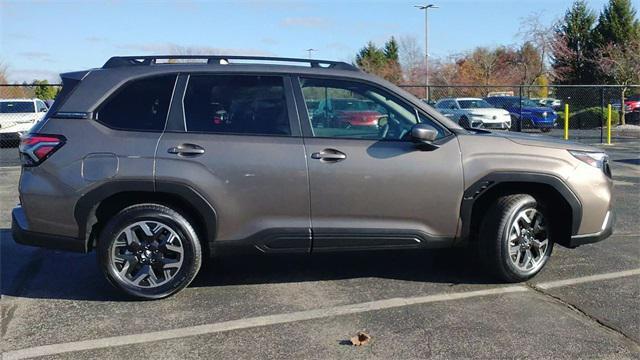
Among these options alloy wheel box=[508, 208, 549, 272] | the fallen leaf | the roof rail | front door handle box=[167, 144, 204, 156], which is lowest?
the fallen leaf

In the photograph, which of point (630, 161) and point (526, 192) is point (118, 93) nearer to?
point (526, 192)

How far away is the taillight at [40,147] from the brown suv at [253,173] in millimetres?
10

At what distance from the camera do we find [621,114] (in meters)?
26.6

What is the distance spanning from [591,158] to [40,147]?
14.4 ft

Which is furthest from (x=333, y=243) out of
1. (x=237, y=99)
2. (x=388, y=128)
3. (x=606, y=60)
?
(x=606, y=60)

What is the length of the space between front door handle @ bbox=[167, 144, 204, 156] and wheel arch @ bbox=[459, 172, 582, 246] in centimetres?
209

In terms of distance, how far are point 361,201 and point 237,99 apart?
124cm

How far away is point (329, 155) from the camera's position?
177 inches

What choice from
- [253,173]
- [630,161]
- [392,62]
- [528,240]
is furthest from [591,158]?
[392,62]

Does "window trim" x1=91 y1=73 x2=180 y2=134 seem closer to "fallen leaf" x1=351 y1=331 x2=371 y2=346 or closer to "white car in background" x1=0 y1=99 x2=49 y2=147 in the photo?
Answer: "fallen leaf" x1=351 y1=331 x2=371 y2=346

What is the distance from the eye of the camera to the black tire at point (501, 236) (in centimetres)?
473

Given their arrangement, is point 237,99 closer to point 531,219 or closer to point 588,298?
point 531,219

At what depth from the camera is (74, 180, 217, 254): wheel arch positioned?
435 cm

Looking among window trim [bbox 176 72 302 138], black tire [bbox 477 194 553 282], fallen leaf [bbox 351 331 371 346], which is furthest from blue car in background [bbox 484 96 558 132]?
fallen leaf [bbox 351 331 371 346]
